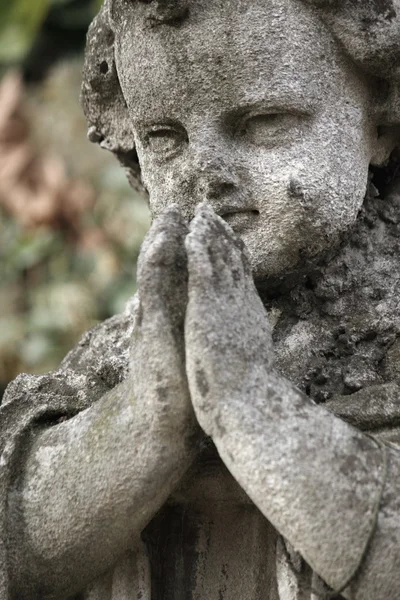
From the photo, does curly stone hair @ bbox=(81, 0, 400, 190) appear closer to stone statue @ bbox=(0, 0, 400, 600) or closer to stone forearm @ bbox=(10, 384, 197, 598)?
stone statue @ bbox=(0, 0, 400, 600)

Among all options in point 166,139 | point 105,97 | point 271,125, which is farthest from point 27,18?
point 271,125

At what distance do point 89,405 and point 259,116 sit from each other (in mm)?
540

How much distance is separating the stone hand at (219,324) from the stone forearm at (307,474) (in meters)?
0.02

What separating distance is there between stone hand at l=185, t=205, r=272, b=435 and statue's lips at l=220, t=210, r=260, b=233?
0.16 metres

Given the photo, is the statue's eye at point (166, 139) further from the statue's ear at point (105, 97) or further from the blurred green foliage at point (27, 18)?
the blurred green foliage at point (27, 18)

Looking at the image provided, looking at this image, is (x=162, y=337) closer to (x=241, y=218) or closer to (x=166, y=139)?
(x=241, y=218)

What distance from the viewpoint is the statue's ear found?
6.37 ft

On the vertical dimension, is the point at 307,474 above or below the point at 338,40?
below

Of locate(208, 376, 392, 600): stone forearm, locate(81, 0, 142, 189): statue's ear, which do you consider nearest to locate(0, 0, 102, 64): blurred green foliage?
locate(81, 0, 142, 189): statue's ear

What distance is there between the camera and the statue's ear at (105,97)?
1.94m

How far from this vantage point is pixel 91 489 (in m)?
1.58

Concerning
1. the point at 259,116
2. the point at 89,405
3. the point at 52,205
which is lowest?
the point at 52,205

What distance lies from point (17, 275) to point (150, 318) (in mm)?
3753

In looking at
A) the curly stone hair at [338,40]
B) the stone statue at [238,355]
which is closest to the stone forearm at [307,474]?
the stone statue at [238,355]
